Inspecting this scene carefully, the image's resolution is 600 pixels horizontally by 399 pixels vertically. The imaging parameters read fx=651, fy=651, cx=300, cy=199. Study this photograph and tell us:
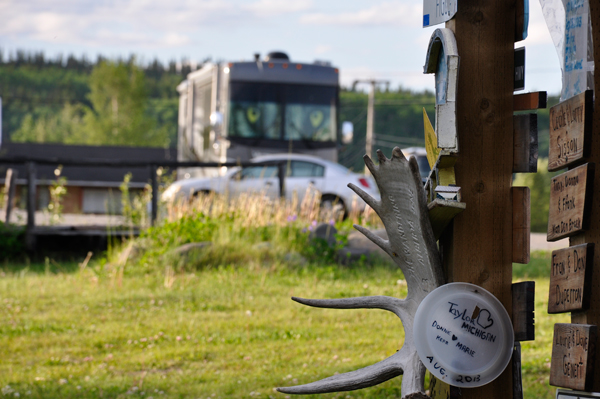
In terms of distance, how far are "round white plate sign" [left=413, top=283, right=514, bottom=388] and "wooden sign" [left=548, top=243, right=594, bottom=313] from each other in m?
0.21

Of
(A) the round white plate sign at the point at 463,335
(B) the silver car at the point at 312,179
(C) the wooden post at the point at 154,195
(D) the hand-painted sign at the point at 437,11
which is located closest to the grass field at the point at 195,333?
(C) the wooden post at the point at 154,195

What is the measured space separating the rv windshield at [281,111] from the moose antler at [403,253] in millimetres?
12707

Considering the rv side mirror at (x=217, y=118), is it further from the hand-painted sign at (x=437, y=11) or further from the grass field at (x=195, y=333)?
the hand-painted sign at (x=437, y=11)

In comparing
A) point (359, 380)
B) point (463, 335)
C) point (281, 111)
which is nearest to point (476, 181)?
point (463, 335)

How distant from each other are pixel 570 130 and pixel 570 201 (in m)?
0.24

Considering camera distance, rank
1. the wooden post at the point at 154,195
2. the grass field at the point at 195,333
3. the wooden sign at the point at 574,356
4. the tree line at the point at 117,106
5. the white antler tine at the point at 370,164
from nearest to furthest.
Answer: the wooden sign at the point at 574,356 → the white antler tine at the point at 370,164 → the grass field at the point at 195,333 → the wooden post at the point at 154,195 → the tree line at the point at 117,106

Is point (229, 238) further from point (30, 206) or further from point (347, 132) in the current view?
point (347, 132)

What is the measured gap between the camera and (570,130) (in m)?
2.18

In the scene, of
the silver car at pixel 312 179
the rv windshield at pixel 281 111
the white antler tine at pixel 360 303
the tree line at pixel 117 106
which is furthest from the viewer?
the tree line at pixel 117 106

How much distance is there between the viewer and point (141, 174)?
3503 centimetres

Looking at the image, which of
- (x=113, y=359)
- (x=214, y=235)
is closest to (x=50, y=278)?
(x=214, y=235)

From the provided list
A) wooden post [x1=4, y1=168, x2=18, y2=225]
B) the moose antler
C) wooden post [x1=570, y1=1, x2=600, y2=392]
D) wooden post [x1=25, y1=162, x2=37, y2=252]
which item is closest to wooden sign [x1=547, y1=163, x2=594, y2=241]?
wooden post [x1=570, y1=1, x2=600, y2=392]

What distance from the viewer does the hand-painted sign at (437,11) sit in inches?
87.0

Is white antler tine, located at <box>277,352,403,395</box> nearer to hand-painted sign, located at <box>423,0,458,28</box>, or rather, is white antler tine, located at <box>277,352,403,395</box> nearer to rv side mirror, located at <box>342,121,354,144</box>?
hand-painted sign, located at <box>423,0,458,28</box>
